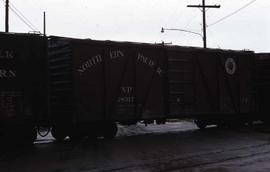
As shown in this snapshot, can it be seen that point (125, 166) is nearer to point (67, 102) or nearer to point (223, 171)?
point (223, 171)

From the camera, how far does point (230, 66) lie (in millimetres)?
19641

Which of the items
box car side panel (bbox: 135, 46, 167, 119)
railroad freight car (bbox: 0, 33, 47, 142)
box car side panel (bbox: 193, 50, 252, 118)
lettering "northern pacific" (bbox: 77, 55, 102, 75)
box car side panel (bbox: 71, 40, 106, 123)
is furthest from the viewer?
box car side panel (bbox: 193, 50, 252, 118)

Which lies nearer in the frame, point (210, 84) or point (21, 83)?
point (21, 83)

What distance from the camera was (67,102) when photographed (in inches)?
592

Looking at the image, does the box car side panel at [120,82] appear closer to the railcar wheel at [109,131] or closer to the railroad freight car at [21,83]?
the railcar wheel at [109,131]

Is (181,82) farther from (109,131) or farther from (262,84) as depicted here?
(262,84)

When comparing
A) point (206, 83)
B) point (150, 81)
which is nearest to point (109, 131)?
point (150, 81)

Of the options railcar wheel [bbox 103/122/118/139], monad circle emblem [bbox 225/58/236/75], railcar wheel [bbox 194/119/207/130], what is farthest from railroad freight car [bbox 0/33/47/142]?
monad circle emblem [bbox 225/58/236/75]

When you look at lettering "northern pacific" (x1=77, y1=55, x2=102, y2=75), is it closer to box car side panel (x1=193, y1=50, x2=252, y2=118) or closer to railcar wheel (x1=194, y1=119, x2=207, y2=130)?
box car side panel (x1=193, y1=50, x2=252, y2=118)

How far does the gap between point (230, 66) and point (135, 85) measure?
16.1 ft

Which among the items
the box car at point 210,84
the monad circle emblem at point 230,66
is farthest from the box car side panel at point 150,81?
the monad circle emblem at point 230,66

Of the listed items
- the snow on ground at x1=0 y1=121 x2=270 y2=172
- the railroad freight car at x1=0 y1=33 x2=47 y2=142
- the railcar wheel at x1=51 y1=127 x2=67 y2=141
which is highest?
the railroad freight car at x1=0 y1=33 x2=47 y2=142

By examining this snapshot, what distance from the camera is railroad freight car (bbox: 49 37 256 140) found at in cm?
1512

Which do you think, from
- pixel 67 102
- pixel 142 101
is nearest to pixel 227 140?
pixel 142 101
